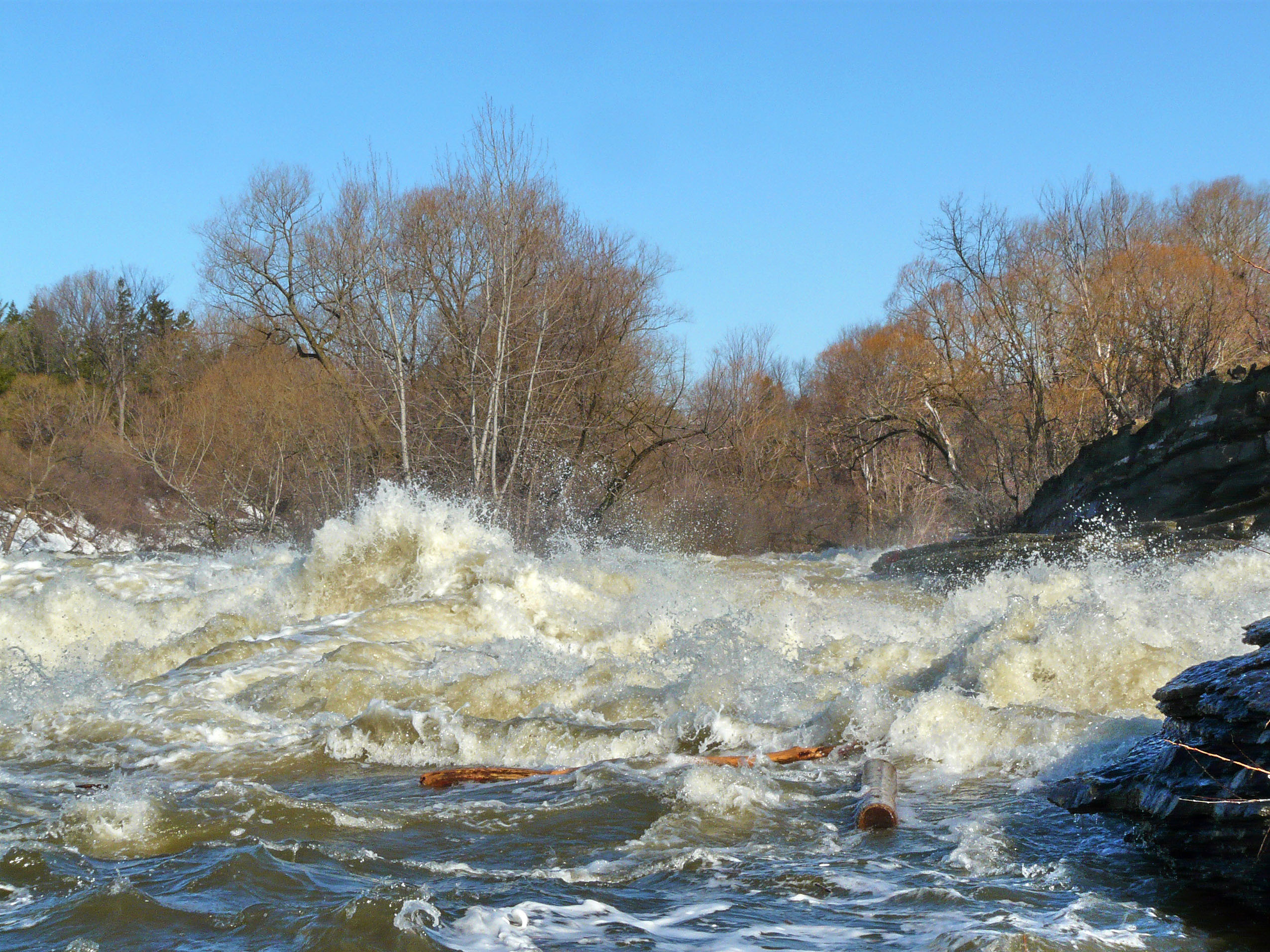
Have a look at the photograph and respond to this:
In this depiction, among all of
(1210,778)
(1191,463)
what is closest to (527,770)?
(1210,778)

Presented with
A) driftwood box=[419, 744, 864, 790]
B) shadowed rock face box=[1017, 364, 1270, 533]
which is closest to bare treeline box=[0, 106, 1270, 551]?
shadowed rock face box=[1017, 364, 1270, 533]

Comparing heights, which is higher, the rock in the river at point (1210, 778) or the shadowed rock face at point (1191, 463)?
the shadowed rock face at point (1191, 463)

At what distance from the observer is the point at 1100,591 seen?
9.40 metres

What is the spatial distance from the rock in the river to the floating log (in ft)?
2.78

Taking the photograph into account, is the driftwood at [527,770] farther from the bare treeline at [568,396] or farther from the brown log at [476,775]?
the bare treeline at [568,396]

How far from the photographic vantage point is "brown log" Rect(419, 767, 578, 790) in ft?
17.8

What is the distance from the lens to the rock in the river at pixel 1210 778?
3.63m

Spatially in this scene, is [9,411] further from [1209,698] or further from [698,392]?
[1209,698]

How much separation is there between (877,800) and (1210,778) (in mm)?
1354

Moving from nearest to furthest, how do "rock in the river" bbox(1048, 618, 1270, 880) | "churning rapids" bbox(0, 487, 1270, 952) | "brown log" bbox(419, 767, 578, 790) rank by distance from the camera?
"churning rapids" bbox(0, 487, 1270, 952) → "rock in the river" bbox(1048, 618, 1270, 880) → "brown log" bbox(419, 767, 578, 790)

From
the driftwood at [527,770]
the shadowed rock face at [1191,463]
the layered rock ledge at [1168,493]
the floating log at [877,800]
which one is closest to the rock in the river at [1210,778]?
the floating log at [877,800]

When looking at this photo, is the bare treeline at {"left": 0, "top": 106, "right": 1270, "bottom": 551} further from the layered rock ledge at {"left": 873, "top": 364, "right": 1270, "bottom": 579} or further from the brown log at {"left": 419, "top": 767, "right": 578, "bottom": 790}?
the brown log at {"left": 419, "top": 767, "right": 578, "bottom": 790}

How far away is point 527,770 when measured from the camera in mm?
5684

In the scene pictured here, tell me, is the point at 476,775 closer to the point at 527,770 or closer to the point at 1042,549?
the point at 527,770
